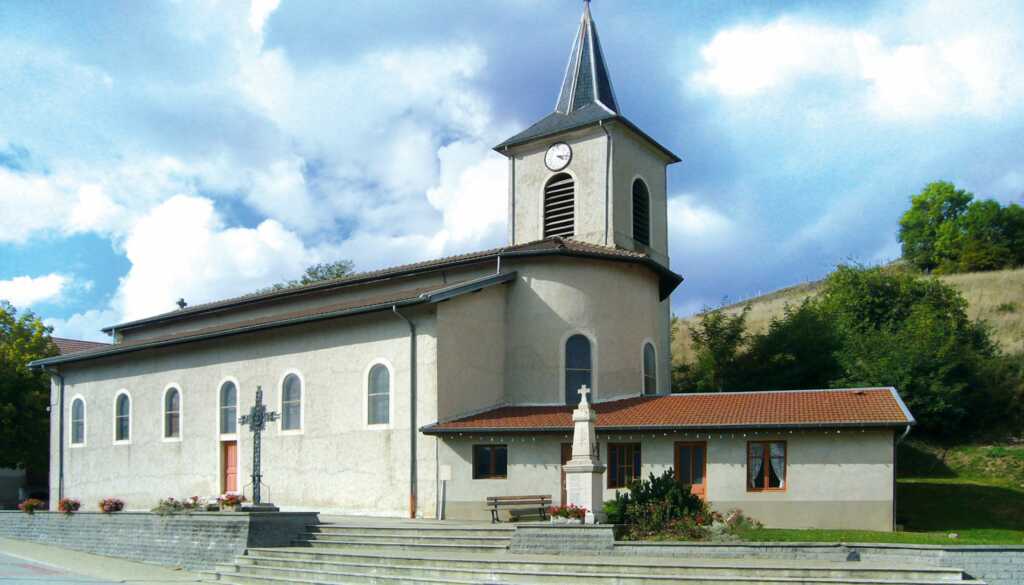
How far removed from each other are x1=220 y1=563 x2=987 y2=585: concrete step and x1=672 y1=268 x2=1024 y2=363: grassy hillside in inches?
1178

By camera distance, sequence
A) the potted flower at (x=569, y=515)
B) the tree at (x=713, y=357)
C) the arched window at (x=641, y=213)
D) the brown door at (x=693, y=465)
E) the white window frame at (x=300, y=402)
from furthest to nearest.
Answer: the tree at (x=713, y=357) < the arched window at (x=641, y=213) < the white window frame at (x=300, y=402) < the brown door at (x=693, y=465) < the potted flower at (x=569, y=515)

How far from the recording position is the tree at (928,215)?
76.4 metres

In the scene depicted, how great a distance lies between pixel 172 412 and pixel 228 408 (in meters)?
3.00

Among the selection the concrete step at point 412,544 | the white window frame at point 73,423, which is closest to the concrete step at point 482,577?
the concrete step at point 412,544

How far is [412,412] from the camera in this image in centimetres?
2531

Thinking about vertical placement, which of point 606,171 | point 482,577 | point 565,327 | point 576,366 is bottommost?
point 482,577

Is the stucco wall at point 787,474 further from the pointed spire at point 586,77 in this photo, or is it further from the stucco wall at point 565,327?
the pointed spire at point 586,77

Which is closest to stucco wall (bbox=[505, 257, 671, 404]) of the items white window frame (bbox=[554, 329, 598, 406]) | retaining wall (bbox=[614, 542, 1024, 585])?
white window frame (bbox=[554, 329, 598, 406])

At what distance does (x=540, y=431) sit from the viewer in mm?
23797

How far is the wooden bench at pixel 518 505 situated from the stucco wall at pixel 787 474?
1.38 feet

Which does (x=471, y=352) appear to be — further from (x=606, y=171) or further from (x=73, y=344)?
(x=73, y=344)

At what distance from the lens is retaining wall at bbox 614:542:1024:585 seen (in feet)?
50.9

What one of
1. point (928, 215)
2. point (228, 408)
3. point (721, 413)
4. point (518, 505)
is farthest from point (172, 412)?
point (928, 215)

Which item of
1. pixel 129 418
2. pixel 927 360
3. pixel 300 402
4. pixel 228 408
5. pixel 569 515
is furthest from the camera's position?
pixel 927 360
